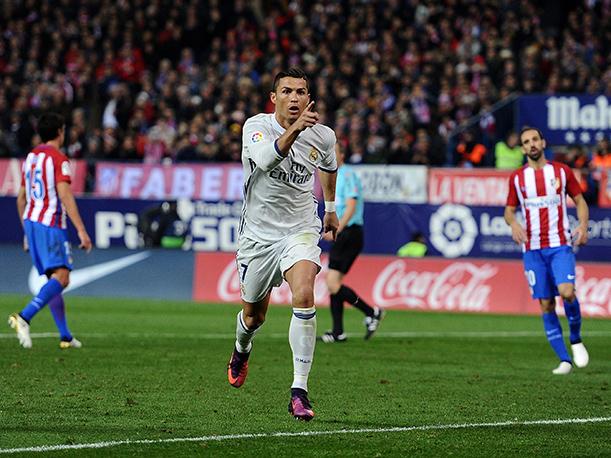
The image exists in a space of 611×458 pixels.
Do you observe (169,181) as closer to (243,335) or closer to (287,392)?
(287,392)

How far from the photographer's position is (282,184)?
28.9 feet

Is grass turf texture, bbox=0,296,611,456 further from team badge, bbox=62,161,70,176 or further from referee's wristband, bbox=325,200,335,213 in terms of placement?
team badge, bbox=62,161,70,176

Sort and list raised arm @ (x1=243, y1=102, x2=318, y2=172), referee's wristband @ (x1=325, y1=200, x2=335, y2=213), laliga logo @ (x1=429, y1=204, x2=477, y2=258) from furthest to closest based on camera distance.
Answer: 1. laliga logo @ (x1=429, y1=204, x2=477, y2=258)
2. referee's wristband @ (x1=325, y1=200, x2=335, y2=213)
3. raised arm @ (x1=243, y1=102, x2=318, y2=172)

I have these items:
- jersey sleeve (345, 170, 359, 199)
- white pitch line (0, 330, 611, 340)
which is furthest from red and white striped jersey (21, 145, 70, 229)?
jersey sleeve (345, 170, 359, 199)

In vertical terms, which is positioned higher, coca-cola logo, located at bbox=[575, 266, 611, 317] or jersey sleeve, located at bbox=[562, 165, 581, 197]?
jersey sleeve, located at bbox=[562, 165, 581, 197]

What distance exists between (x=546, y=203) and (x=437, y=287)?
8633 millimetres

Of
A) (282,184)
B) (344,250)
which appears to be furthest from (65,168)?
(282,184)

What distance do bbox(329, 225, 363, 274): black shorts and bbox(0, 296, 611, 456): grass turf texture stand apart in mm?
907

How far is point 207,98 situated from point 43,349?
17.3 metres

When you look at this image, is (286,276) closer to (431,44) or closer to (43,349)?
(43,349)

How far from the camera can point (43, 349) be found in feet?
44.3

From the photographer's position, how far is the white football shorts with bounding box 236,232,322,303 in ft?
28.6

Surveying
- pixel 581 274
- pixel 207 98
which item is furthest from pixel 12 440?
pixel 207 98

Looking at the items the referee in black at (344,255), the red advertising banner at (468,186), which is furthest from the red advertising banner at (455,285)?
the referee in black at (344,255)
